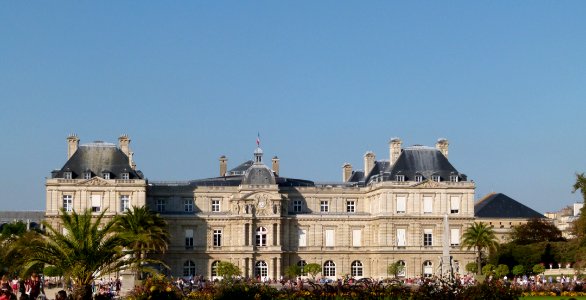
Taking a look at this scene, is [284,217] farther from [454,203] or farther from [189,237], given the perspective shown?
[454,203]

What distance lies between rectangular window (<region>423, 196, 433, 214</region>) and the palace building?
0.09 meters

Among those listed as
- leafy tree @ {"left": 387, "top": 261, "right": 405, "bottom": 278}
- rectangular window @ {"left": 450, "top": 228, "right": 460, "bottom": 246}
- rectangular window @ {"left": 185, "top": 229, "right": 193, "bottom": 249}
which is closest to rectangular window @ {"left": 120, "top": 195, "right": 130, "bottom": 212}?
rectangular window @ {"left": 185, "top": 229, "right": 193, "bottom": 249}

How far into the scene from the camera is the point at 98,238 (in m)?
42.8

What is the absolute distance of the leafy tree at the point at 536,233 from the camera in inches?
4239

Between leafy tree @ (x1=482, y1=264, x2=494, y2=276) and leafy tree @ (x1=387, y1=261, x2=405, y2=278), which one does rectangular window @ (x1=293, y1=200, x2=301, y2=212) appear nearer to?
leafy tree @ (x1=387, y1=261, x2=405, y2=278)

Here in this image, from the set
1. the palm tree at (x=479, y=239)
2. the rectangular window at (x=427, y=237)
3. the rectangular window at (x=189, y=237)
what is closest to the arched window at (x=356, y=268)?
the rectangular window at (x=427, y=237)

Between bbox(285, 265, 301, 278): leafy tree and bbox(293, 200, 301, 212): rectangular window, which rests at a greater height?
bbox(293, 200, 301, 212): rectangular window

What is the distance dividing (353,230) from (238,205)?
415 inches

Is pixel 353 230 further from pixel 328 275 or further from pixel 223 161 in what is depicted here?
pixel 223 161

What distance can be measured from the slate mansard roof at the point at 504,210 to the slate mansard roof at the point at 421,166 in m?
31.8

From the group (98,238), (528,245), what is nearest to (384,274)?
(528,245)

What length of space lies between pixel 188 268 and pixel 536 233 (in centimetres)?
3506

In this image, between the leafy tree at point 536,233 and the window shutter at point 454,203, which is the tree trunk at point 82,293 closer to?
the window shutter at point 454,203

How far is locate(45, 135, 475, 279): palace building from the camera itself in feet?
308
